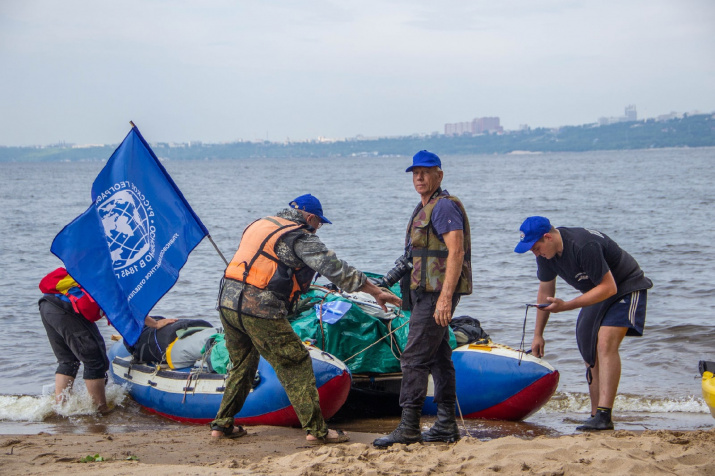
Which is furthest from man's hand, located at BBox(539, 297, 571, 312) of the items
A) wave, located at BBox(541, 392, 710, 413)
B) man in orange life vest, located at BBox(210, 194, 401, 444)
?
wave, located at BBox(541, 392, 710, 413)

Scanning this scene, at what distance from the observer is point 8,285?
16.1 metres

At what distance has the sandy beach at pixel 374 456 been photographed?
4.47m

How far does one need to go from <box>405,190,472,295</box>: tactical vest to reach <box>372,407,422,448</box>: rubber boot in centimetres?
93

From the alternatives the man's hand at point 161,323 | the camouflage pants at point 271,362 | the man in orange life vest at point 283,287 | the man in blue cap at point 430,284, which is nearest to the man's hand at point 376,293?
the man in orange life vest at point 283,287

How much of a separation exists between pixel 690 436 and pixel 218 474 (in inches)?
131

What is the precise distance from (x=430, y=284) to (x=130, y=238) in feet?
10.1

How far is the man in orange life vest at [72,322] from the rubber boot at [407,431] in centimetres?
316

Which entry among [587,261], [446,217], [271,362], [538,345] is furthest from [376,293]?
[538,345]

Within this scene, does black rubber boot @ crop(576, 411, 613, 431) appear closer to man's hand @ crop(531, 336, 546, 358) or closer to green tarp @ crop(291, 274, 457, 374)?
man's hand @ crop(531, 336, 546, 358)

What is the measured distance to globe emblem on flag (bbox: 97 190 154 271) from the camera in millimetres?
6786

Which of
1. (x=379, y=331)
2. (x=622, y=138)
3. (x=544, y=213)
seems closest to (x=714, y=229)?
(x=544, y=213)

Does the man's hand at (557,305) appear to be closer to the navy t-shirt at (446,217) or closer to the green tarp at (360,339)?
the navy t-shirt at (446,217)

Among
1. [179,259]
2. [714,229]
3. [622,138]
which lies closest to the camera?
[179,259]

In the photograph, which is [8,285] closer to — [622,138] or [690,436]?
[690,436]
